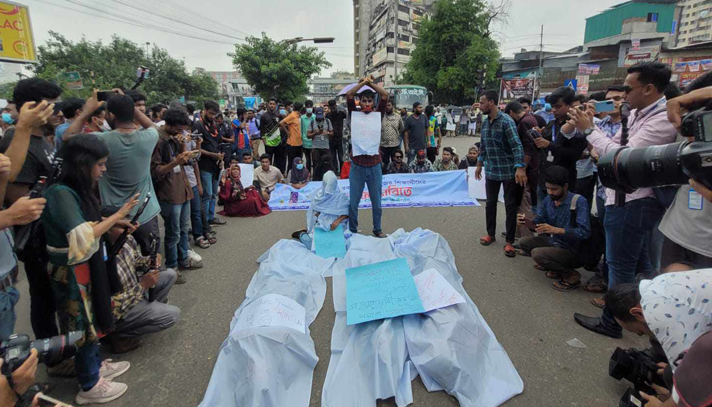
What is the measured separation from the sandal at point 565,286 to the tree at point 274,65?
21.7 metres

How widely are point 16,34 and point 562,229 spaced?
17582 mm

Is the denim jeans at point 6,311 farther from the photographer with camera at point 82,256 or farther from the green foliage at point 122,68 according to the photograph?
the green foliage at point 122,68

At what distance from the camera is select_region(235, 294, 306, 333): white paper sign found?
7.87ft

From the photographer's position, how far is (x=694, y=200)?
6.68 ft

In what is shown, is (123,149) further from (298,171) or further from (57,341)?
(298,171)

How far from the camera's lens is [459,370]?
215 centimetres

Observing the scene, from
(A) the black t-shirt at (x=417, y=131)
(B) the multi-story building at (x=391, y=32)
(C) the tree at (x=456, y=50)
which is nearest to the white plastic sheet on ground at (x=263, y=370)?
(A) the black t-shirt at (x=417, y=131)

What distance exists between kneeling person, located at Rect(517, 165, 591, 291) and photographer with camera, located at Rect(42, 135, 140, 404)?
3.51 m

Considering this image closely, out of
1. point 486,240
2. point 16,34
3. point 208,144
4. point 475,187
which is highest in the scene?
point 16,34

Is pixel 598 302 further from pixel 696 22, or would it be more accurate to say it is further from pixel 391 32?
pixel 696 22

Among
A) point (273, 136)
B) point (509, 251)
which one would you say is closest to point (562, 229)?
point (509, 251)

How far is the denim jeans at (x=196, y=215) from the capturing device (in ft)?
14.7

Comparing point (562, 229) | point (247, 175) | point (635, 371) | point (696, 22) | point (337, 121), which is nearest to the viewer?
point (635, 371)

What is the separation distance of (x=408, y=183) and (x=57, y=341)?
5.91 m
